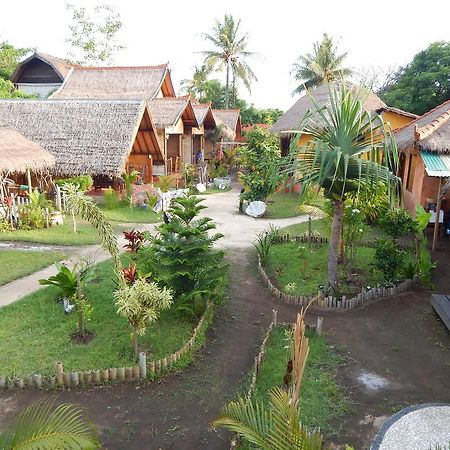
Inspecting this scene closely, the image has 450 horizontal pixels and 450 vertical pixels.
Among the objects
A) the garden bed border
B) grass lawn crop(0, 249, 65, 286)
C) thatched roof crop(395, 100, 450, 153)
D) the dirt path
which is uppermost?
thatched roof crop(395, 100, 450, 153)

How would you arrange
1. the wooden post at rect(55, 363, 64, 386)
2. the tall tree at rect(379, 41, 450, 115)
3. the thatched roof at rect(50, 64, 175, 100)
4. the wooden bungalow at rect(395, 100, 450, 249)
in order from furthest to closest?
Answer: the thatched roof at rect(50, 64, 175, 100) < the tall tree at rect(379, 41, 450, 115) < the wooden bungalow at rect(395, 100, 450, 249) < the wooden post at rect(55, 363, 64, 386)

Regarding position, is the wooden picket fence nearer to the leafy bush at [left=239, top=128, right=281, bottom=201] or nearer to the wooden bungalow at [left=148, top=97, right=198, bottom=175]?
the leafy bush at [left=239, top=128, right=281, bottom=201]

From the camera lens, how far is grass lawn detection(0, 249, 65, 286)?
30.3 ft

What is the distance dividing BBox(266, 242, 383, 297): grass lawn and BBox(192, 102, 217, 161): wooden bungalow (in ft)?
53.6

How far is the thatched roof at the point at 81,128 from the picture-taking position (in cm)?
1636

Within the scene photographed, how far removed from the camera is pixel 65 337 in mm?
6684

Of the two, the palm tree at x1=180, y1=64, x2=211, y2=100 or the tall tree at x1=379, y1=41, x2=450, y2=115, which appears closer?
the tall tree at x1=379, y1=41, x2=450, y2=115

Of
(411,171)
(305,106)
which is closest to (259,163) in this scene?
(411,171)

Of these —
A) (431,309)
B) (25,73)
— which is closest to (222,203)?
(431,309)

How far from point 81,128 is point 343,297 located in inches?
521

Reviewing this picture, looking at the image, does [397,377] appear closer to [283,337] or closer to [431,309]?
[283,337]

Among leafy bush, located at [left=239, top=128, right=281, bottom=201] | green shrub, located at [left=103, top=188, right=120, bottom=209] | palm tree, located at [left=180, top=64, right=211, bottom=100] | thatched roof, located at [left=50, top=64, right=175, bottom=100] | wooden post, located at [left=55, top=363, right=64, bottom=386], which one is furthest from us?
palm tree, located at [left=180, top=64, right=211, bottom=100]

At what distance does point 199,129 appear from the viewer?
27.8 meters

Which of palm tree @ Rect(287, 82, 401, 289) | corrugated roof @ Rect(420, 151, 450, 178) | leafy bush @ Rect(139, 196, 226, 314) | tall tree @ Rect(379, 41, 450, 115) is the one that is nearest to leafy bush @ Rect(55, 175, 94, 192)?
leafy bush @ Rect(139, 196, 226, 314)
